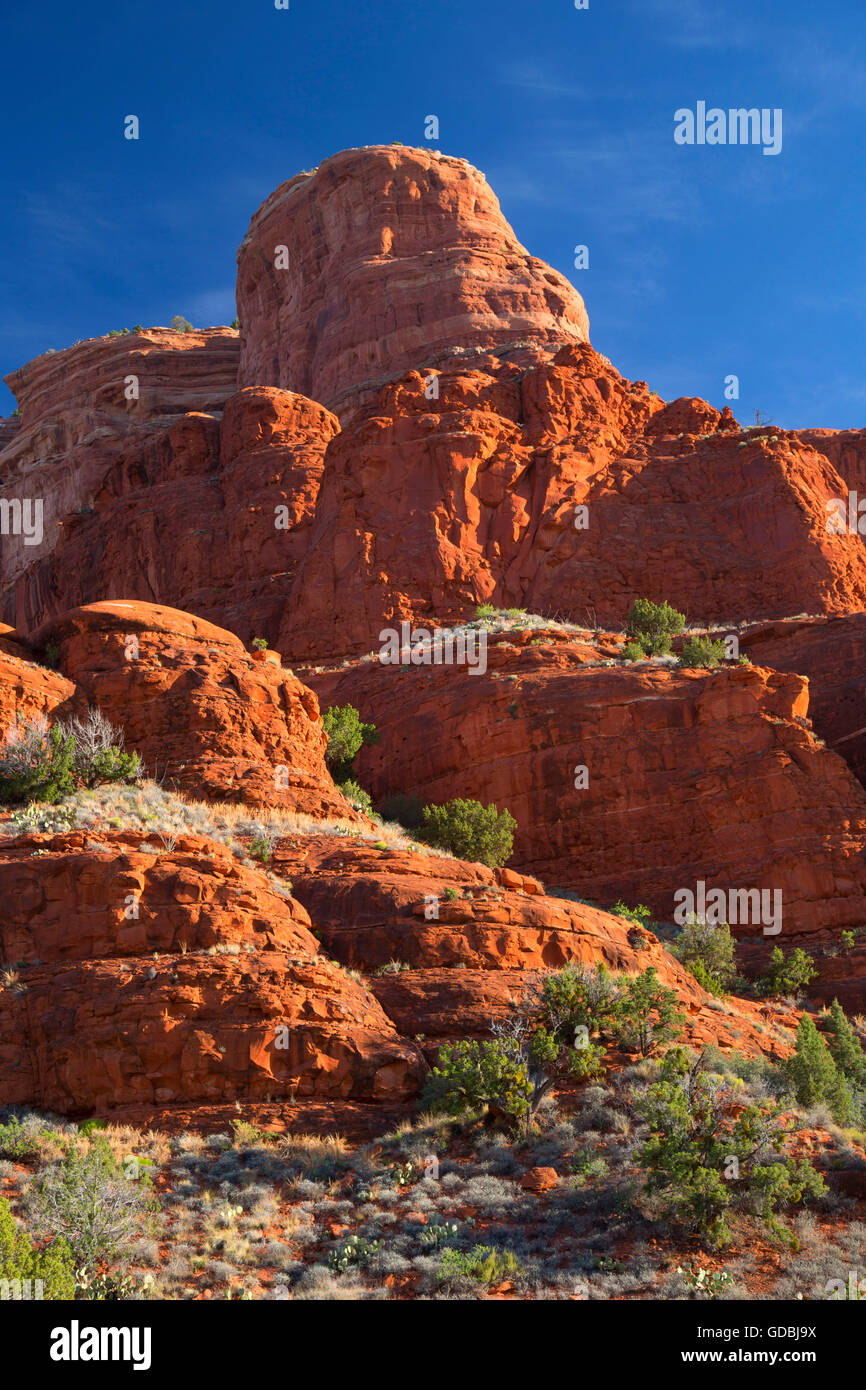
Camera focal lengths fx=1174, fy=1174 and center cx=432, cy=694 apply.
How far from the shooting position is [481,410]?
2093 inches

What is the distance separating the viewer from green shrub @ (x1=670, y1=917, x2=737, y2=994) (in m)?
27.4

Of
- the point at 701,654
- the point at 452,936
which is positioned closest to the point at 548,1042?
the point at 452,936

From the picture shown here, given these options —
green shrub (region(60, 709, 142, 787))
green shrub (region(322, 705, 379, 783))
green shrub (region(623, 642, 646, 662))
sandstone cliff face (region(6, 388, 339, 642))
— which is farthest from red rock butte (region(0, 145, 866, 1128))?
green shrub (region(623, 642, 646, 662))

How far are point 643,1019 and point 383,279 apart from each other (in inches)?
2374

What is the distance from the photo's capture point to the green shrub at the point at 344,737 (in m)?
36.0

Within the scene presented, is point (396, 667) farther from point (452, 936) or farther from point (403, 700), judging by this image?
point (452, 936)

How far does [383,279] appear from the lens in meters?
70.6

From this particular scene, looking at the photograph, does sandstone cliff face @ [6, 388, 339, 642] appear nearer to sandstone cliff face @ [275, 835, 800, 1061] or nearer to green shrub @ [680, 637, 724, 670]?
green shrub @ [680, 637, 724, 670]

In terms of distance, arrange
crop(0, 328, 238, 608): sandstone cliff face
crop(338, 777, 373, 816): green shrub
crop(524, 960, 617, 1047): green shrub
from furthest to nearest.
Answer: crop(0, 328, 238, 608): sandstone cliff face
crop(338, 777, 373, 816): green shrub
crop(524, 960, 617, 1047): green shrub

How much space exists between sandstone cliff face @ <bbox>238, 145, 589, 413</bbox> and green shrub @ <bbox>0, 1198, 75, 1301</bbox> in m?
59.7

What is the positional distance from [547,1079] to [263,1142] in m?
4.23

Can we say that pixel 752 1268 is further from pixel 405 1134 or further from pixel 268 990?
pixel 268 990

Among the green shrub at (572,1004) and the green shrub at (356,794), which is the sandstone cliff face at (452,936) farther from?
the green shrub at (356,794)

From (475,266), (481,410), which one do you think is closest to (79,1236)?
(481,410)
